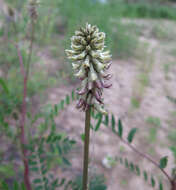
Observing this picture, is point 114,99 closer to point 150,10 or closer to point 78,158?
point 78,158

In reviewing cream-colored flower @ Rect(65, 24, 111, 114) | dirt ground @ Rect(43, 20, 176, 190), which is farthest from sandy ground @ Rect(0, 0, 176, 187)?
cream-colored flower @ Rect(65, 24, 111, 114)

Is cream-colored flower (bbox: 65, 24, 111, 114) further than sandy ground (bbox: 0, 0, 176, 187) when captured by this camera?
No

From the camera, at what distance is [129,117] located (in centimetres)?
355

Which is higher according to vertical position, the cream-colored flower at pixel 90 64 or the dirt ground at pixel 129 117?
the cream-colored flower at pixel 90 64

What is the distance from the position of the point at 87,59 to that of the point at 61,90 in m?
3.06

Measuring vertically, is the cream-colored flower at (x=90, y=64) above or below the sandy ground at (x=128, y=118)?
above

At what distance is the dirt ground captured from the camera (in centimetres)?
264

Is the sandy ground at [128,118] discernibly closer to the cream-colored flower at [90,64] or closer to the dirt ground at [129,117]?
the dirt ground at [129,117]

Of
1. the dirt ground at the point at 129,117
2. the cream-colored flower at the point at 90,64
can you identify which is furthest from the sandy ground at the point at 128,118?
the cream-colored flower at the point at 90,64

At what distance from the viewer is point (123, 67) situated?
5.09 metres

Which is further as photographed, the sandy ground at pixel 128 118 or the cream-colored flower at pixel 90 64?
the sandy ground at pixel 128 118

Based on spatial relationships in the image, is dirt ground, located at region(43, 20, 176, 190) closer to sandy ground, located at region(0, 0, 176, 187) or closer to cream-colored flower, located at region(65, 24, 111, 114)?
sandy ground, located at region(0, 0, 176, 187)

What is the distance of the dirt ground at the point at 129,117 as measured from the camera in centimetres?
264

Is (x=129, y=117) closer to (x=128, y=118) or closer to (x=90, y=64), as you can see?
(x=128, y=118)
